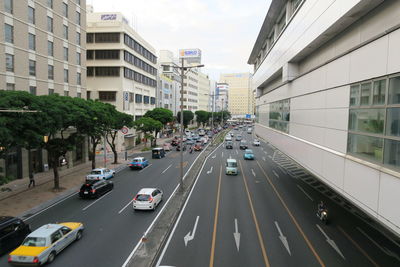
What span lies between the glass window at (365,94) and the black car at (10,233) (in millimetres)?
18638

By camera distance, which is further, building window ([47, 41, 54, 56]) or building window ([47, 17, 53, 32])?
building window ([47, 41, 54, 56])

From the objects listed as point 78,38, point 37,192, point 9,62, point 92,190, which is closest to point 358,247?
point 92,190

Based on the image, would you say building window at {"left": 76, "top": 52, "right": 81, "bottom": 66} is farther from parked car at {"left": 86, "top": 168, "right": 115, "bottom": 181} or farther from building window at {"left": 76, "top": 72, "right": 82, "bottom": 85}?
parked car at {"left": 86, "top": 168, "right": 115, "bottom": 181}

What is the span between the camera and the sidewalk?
21.1 metres

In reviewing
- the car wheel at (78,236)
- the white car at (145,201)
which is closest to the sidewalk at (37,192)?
the car wheel at (78,236)

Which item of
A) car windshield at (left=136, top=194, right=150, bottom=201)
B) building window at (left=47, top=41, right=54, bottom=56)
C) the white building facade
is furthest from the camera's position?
building window at (left=47, top=41, right=54, bottom=56)

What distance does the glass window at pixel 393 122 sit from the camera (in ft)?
28.1

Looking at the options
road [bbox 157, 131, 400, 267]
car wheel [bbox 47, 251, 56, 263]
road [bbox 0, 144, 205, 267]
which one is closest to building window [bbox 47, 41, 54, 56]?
road [bbox 0, 144, 205, 267]

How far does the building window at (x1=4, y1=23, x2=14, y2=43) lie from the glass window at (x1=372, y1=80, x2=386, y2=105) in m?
33.0

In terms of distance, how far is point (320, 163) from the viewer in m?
15.2

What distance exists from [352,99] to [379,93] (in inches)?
87.5

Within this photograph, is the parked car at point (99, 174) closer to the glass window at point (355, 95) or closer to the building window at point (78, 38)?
the building window at point (78, 38)

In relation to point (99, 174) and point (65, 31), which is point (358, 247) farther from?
point (65, 31)

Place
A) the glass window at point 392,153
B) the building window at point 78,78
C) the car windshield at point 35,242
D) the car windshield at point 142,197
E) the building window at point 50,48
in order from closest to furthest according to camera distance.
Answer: the glass window at point 392,153 < the car windshield at point 35,242 < the car windshield at point 142,197 < the building window at point 50,48 < the building window at point 78,78
